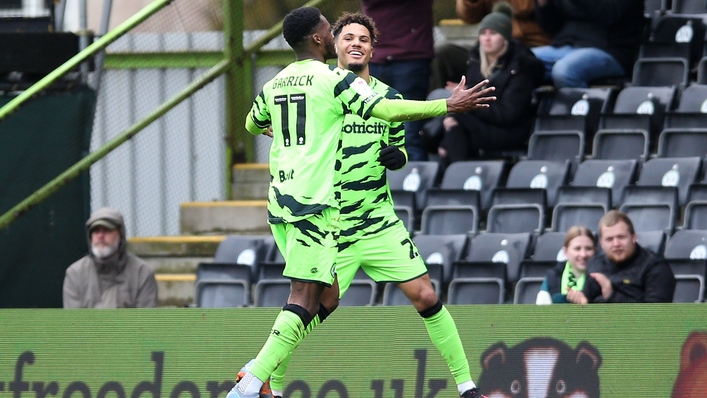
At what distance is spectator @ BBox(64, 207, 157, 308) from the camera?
28.3 feet

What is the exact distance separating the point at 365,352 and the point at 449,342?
0.73 m

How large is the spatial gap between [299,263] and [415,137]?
445 cm

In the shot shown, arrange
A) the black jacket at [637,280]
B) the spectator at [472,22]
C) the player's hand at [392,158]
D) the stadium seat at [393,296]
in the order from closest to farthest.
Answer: the player's hand at [392,158] → the black jacket at [637,280] → the stadium seat at [393,296] → the spectator at [472,22]

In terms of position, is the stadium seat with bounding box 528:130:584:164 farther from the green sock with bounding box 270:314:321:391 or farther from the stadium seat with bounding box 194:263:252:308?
the green sock with bounding box 270:314:321:391

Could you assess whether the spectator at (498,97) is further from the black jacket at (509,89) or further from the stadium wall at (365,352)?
the stadium wall at (365,352)

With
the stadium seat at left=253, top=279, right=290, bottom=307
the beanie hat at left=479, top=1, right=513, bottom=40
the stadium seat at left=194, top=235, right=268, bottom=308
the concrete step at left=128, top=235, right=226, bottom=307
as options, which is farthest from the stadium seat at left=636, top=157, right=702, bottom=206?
the concrete step at left=128, top=235, right=226, bottom=307

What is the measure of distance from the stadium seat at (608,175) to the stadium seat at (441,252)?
1.03 meters

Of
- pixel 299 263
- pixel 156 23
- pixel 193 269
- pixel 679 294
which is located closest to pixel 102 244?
pixel 193 269

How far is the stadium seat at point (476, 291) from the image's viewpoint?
27.1 ft

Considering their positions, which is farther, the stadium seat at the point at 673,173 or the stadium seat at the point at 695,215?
the stadium seat at the point at 673,173

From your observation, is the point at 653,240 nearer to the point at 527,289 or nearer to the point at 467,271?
the point at 527,289

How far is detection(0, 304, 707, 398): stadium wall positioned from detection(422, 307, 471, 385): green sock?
0.46 m

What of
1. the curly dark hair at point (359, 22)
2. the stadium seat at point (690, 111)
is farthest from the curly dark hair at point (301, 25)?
the stadium seat at point (690, 111)

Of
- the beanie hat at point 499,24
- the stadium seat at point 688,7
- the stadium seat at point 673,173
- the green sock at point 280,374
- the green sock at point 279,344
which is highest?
the stadium seat at point 688,7
